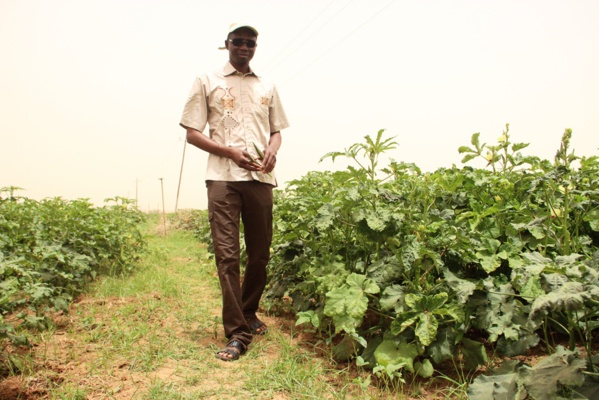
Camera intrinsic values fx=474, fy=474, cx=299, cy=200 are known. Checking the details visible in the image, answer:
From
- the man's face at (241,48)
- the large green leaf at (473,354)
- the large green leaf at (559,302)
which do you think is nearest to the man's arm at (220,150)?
the man's face at (241,48)

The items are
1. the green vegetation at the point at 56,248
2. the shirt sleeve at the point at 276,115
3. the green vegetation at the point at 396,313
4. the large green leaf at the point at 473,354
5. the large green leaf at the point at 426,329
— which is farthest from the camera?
the green vegetation at the point at 56,248

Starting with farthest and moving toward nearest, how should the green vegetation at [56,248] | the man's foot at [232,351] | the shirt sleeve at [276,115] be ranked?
1. the green vegetation at [56,248]
2. the shirt sleeve at [276,115]
3. the man's foot at [232,351]

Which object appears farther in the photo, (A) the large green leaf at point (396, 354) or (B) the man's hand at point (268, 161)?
(B) the man's hand at point (268, 161)

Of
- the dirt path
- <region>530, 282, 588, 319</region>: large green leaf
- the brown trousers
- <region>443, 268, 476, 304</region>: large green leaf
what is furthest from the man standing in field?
<region>530, 282, 588, 319</region>: large green leaf

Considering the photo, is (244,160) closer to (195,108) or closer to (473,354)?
(195,108)

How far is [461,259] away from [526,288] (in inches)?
22.0

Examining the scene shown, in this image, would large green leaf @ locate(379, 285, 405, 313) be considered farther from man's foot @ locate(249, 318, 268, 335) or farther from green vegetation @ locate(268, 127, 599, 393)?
man's foot @ locate(249, 318, 268, 335)

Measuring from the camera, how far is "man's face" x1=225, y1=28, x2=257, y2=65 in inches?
129

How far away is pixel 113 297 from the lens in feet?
15.0

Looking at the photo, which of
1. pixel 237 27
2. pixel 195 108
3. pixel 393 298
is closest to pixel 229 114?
pixel 195 108

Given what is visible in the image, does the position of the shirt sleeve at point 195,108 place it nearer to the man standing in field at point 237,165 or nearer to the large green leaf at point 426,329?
the man standing in field at point 237,165

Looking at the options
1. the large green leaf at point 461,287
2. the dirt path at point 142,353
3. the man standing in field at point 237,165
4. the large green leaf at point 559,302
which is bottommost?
the dirt path at point 142,353

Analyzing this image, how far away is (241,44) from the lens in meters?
3.29

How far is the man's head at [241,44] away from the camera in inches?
128
